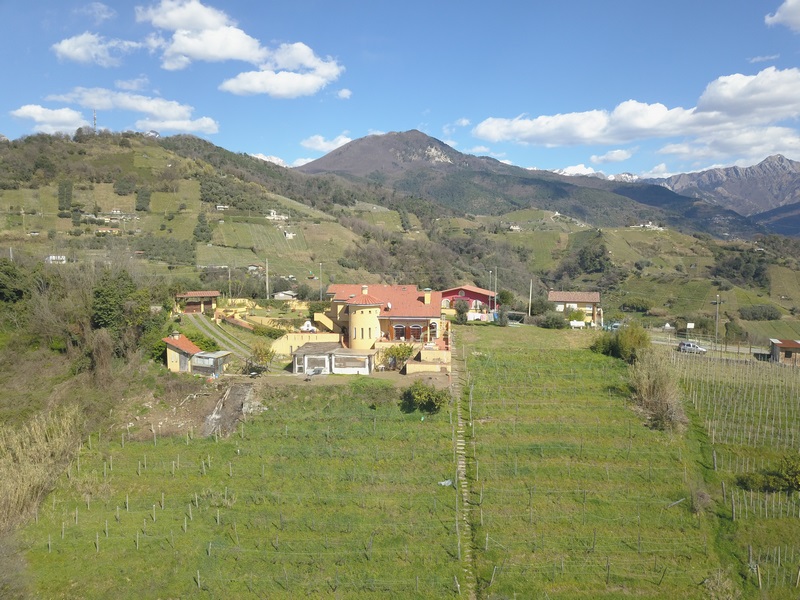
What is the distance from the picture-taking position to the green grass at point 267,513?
1695 cm

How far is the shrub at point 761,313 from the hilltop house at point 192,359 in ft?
215

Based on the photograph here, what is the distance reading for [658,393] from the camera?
2592 centimetres

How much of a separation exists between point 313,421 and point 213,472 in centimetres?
498

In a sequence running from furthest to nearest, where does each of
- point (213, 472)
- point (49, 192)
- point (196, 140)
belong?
point (196, 140) < point (49, 192) < point (213, 472)

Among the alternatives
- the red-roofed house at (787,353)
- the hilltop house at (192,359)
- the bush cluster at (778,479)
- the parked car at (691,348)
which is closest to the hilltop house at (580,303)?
the parked car at (691,348)

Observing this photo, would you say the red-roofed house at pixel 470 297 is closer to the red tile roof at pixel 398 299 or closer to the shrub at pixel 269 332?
the red tile roof at pixel 398 299

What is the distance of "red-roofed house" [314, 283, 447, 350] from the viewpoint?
32969 mm

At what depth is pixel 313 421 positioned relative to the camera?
25.3 m

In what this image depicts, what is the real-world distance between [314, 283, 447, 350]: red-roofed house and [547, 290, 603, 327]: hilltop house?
42.9ft

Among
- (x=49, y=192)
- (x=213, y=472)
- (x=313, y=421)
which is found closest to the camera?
(x=213, y=472)

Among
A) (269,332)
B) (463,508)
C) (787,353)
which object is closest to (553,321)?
(787,353)

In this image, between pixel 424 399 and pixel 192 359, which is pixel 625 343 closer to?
pixel 424 399

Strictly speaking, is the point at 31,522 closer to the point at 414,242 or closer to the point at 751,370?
the point at 751,370

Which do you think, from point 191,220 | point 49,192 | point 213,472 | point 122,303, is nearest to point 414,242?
point 191,220
